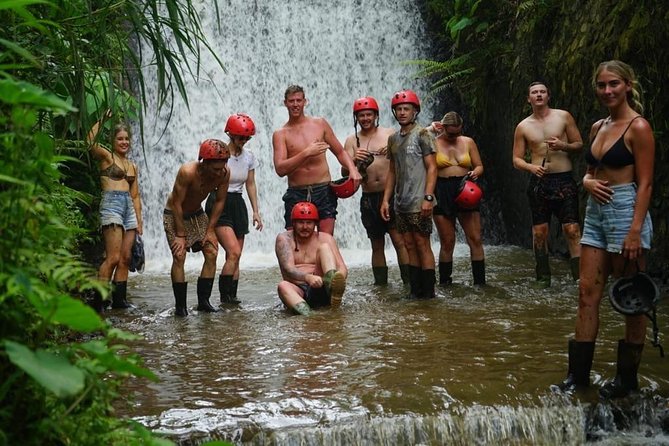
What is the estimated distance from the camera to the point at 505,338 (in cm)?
588

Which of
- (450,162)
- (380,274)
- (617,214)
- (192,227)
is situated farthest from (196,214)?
(617,214)

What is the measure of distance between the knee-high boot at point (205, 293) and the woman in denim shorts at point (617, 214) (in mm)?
3908

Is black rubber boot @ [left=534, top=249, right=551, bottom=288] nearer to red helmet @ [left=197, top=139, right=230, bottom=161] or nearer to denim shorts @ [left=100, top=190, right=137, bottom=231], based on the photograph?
red helmet @ [left=197, top=139, right=230, bottom=161]

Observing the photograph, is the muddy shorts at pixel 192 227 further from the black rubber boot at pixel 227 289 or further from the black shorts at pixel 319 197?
the black shorts at pixel 319 197

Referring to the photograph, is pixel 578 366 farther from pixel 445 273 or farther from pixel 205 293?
pixel 445 273

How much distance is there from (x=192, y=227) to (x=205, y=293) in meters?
0.64

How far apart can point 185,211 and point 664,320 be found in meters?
4.10

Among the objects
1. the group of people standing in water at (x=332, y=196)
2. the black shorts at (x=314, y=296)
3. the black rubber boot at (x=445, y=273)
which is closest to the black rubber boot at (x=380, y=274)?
the group of people standing in water at (x=332, y=196)

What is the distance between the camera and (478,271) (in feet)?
28.1

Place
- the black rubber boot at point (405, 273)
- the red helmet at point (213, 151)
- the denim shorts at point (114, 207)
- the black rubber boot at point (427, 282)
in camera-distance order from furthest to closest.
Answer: the black rubber boot at point (405, 273), the black rubber boot at point (427, 282), the denim shorts at point (114, 207), the red helmet at point (213, 151)

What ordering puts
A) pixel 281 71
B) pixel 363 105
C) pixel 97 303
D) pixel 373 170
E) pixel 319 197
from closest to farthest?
pixel 97 303 → pixel 319 197 → pixel 363 105 → pixel 373 170 → pixel 281 71

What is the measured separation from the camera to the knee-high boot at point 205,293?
24.9ft

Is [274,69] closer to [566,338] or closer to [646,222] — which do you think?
[566,338]

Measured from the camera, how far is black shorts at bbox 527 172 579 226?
784 centimetres
